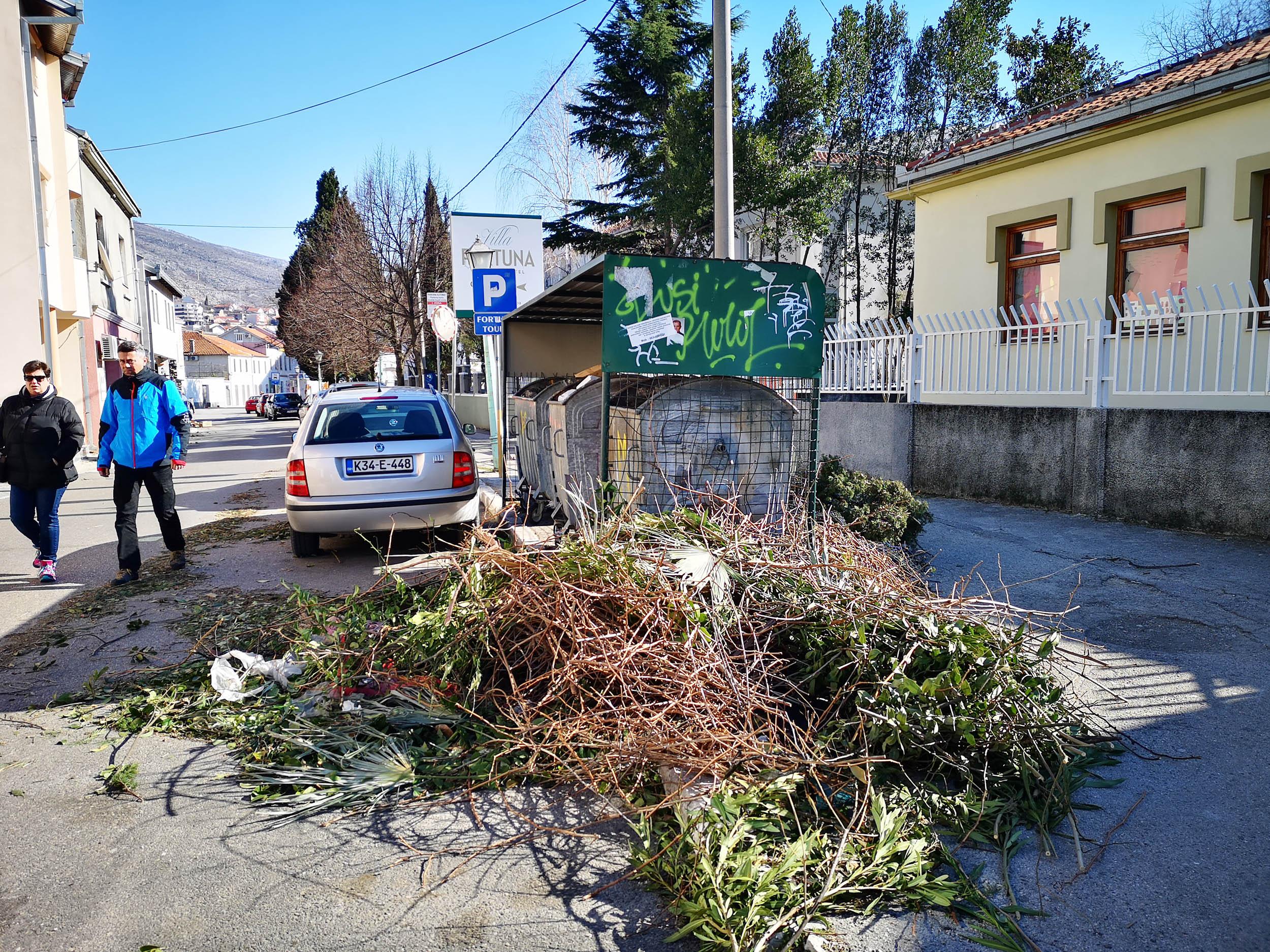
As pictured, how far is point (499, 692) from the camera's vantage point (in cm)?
389

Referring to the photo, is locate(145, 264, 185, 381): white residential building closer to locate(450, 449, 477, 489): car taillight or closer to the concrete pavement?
locate(450, 449, 477, 489): car taillight

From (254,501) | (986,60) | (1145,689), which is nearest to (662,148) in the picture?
(986,60)

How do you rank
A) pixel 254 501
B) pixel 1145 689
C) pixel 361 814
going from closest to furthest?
pixel 361 814 → pixel 1145 689 → pixel 254 501

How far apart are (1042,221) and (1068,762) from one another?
11859mm

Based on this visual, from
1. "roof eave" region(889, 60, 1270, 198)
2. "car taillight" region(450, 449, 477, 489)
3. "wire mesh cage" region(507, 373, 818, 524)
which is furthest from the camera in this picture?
"roof eave" region(889, 60, 1270, 198)

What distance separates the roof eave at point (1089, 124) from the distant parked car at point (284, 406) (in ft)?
128

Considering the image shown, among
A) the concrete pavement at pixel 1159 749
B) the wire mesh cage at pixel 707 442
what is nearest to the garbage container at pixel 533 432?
the wire mesh cage at pixel 707 442

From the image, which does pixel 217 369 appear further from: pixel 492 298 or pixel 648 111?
pixel 492 298

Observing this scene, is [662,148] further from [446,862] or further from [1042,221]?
[446,862]

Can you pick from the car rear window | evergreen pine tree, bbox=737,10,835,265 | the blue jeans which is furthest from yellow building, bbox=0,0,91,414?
evergreen pine tree, bbox=737,10,835,265

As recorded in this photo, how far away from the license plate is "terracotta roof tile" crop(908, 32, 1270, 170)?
10.4 metres

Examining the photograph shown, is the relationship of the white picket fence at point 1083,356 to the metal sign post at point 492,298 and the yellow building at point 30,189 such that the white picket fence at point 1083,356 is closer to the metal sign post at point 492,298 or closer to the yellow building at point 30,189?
the metal sign post at point 492,298

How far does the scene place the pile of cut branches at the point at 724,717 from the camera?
2908mm

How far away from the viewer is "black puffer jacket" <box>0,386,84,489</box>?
279 inches
